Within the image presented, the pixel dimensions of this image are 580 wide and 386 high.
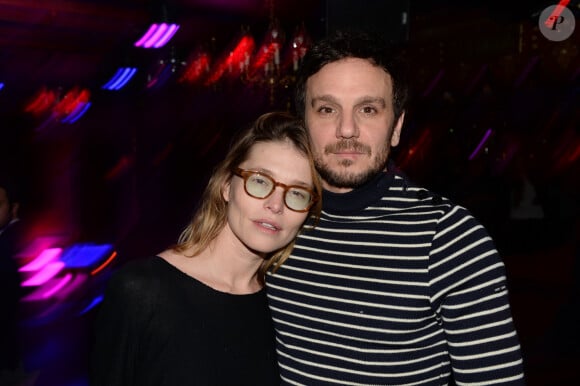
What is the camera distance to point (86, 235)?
8148 mm

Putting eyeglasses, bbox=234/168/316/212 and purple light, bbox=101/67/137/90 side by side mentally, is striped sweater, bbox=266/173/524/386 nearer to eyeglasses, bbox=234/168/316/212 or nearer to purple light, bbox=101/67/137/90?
eyeglasses, bbox=234/168/316/212

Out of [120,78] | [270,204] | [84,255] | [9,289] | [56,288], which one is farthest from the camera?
[120,78]

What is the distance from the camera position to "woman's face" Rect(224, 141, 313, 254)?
174 cm

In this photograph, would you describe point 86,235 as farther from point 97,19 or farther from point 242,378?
point 242,378

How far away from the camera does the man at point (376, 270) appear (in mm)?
1518

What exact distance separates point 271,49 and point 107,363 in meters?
4.30

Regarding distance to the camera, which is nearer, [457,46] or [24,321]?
[24,321]

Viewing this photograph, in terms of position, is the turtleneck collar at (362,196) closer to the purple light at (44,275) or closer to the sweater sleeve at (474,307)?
the sweater sleeve at (474,307)

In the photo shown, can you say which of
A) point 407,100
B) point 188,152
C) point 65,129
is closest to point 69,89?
point 65,129

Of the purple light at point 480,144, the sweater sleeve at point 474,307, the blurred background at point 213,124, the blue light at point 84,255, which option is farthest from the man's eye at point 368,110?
the purple light at point 480,144

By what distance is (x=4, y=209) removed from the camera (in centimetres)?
382

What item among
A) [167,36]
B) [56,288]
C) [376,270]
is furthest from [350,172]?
[167,36]

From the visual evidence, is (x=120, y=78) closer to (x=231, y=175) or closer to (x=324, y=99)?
(x=231, y=175)

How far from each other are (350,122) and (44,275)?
4228mm
